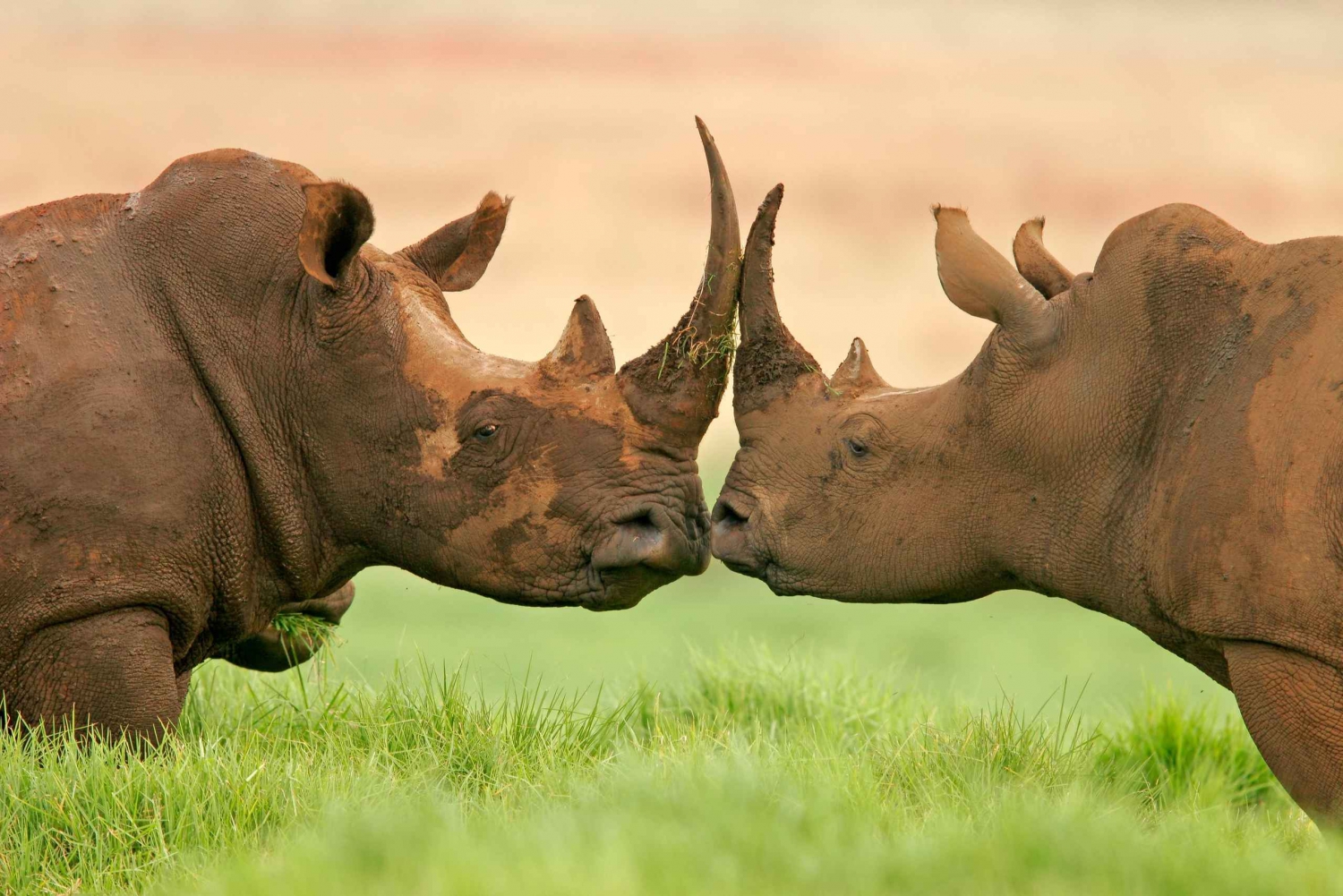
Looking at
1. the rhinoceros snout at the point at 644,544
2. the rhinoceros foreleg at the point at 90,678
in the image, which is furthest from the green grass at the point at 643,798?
the rhinoceros snout at the point at 644,544

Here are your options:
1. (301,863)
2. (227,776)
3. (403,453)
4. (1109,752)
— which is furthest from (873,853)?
(1109,752)

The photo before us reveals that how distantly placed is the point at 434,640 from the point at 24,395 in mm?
7856

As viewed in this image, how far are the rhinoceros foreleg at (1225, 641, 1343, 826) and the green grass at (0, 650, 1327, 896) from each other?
193 millimetres

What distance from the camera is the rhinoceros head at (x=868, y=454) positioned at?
19.1 ft

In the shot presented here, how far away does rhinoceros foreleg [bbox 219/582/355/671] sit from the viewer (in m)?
7.20

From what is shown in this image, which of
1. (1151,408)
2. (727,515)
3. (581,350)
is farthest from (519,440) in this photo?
(1151,408)

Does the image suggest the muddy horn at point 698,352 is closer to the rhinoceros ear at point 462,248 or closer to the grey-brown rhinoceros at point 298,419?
the grey-brown rhinoceros at point 298,419

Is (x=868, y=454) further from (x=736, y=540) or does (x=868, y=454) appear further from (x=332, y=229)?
(x=332, y=229)

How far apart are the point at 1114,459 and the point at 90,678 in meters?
3.36

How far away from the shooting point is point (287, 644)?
7.25 metres

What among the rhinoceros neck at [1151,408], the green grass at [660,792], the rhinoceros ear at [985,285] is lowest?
the green grass at [660,792]

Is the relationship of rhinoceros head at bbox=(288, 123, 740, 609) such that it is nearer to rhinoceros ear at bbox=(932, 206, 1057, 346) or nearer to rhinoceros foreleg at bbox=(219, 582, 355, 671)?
rhinoceros ear at bbox=(932, 206, 1057, 346)

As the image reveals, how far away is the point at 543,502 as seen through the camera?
5910 mm

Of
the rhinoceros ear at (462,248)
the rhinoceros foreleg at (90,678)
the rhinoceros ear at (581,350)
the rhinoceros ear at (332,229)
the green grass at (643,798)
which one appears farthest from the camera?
the rhinoceros ear at (462,248)
